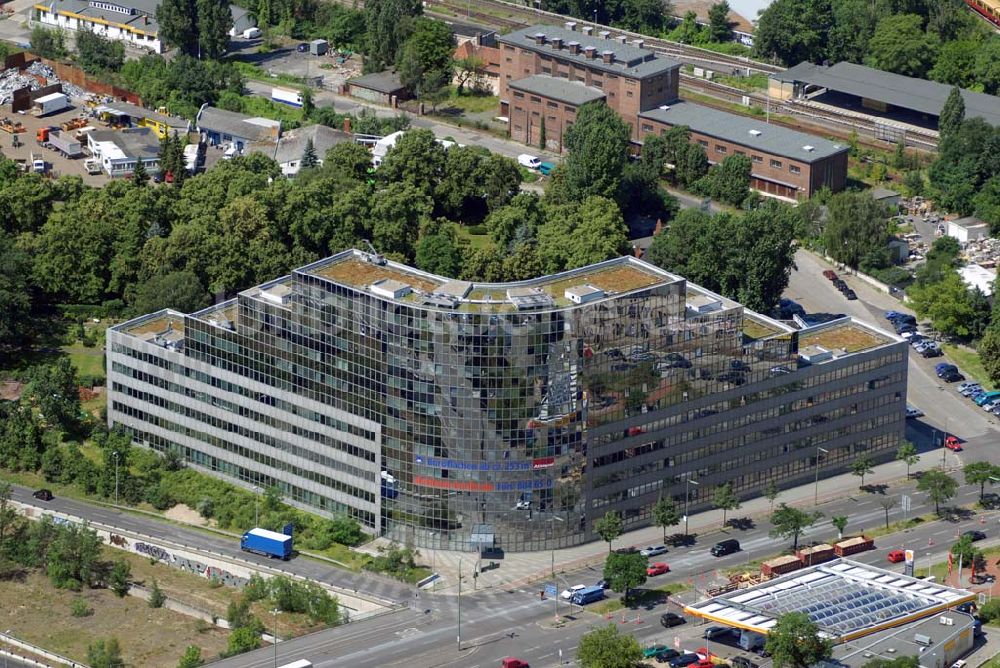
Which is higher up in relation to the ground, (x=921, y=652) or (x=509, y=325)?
(x=509, y=325)

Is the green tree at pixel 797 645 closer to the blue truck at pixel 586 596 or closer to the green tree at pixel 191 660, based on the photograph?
the blue truck at pixel 586 596

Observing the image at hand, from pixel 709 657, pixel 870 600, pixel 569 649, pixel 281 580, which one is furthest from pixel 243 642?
pixel 870 600

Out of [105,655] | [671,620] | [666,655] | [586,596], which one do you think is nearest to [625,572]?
[586,596]

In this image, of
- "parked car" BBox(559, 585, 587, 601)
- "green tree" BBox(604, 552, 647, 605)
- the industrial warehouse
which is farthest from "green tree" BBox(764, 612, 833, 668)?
"parked car" BBox(559, 585, 587, 601)

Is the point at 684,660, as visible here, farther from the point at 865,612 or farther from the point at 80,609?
the point at 80,609

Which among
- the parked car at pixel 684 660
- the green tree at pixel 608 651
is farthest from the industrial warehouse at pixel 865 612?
the green tree at pixel 608 651

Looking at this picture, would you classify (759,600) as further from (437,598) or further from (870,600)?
(437,598)
